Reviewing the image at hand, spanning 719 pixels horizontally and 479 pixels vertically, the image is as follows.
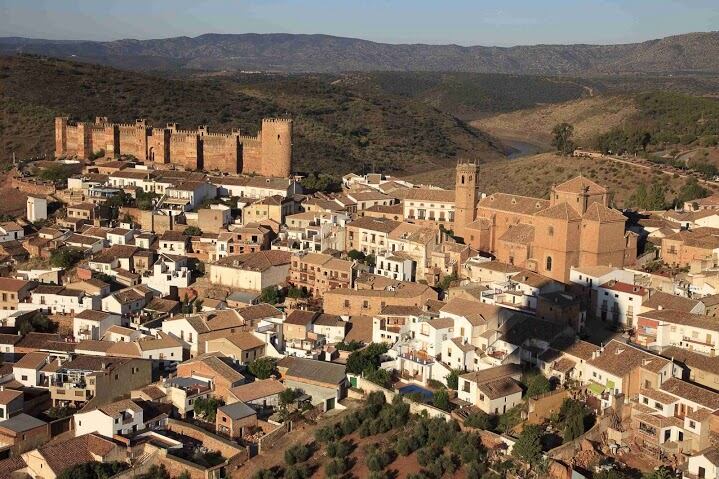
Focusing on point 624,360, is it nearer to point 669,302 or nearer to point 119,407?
point 669,302

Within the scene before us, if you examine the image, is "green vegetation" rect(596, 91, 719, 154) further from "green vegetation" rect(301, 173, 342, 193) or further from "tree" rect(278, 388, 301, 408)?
"tree" rect(278, 388, 301, 408)

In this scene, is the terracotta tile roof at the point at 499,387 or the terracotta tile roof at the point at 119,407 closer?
the terracotta tile roof at the point at 499,387

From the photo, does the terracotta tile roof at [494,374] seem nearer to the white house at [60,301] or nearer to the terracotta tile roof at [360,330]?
the terracotta tile roof at [360,330]

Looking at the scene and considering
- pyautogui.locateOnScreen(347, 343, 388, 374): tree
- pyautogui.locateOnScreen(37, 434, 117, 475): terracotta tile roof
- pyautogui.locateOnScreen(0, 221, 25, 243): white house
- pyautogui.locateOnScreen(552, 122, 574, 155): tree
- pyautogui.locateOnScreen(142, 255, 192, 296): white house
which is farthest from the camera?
pyautogui.locateOnScreen(552, 122, 574, 155): tree

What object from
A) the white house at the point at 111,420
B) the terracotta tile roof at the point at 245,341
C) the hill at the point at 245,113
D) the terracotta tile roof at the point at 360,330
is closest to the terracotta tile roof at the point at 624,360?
the terracotta tile roof at the point at 360,330

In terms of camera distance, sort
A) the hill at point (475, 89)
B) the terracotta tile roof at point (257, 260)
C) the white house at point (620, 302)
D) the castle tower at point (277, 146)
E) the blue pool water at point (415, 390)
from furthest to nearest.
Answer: the hill at point (475, 89) < the castle tower at point (277, 146) < the terracotta tile roof at point (257, 260) < the white house at point (620, 302) < the blue pool water at point (415, 390)

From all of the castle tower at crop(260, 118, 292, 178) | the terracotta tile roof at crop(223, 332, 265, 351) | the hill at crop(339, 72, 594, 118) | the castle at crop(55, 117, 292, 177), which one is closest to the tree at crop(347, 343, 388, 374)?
the terracotta tile roof at crop(223, 332, 265, 351)
